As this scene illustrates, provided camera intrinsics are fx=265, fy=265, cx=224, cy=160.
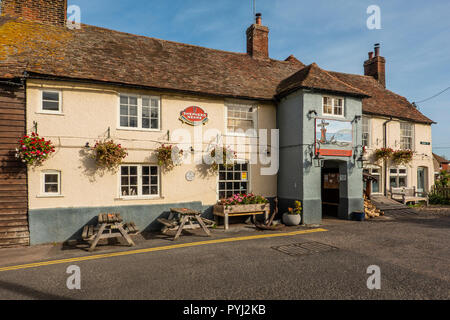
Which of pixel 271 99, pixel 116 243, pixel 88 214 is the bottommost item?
pixel 116 243

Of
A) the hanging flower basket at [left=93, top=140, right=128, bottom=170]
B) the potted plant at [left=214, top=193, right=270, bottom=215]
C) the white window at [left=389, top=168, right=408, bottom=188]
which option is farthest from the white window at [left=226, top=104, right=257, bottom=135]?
the white window at [left=389, top=168, right=408, bottom=188]

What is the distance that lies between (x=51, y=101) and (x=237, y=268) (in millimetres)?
8342

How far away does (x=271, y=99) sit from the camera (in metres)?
12.4

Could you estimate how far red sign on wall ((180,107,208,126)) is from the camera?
11.0m

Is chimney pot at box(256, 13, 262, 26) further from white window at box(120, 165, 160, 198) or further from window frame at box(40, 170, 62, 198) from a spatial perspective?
window frame at box(40, 170, 62, 198)

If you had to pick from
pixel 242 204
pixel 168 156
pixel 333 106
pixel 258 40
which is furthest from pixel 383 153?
pixel 168 156

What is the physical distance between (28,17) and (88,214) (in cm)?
899

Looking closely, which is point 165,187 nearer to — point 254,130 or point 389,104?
point 254,130

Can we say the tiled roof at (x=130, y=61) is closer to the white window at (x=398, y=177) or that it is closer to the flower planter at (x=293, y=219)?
the flower planter at (x=293, y=219)

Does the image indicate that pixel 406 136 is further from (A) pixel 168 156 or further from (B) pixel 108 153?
(B) pixel 108 153

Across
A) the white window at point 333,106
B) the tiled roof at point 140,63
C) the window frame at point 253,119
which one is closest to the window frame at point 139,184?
the tiled roof at point 140,63

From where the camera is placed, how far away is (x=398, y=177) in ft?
54.7
